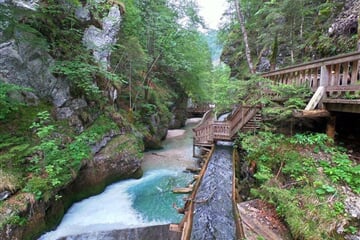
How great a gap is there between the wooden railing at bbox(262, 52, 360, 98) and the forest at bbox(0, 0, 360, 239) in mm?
501

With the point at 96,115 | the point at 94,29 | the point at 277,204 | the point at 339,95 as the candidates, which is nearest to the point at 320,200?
the point at 277,204

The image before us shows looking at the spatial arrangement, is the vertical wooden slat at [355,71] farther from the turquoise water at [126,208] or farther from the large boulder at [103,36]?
the large boulder at [103,36]

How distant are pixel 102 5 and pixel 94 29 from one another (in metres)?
1.45

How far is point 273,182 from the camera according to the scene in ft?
14.7

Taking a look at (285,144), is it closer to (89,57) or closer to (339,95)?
(339,95)

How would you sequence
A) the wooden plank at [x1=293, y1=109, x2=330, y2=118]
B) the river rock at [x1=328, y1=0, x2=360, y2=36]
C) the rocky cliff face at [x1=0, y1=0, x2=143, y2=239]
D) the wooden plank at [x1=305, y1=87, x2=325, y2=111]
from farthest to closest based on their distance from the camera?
the river rock at [x1=328, y1=0, x2=360, y2=36] → the wooden plank at [x1=305, y1=87, x2=325, y2=111] → the wooden plank at [x1=293, y1=109, x2=330, y2=118] → the rocky cliff face at [x1=0, y1=0, x2=143, y2=239]

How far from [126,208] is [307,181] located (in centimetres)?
512

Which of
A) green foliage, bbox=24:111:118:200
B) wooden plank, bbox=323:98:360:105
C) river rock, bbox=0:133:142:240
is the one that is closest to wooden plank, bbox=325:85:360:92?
wooden plank, bbox=323:98:360:105

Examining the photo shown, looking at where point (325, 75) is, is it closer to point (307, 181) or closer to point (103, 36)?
point (307, 181)

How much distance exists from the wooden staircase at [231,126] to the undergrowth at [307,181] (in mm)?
2479

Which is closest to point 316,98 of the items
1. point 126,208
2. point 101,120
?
point 126,208

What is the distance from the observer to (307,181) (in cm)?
406

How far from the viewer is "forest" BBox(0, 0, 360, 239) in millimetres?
4039

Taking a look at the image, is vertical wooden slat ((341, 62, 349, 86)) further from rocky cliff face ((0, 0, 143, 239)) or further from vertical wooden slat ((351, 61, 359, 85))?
rocky cliff face ((0, 0, 143, 239))
